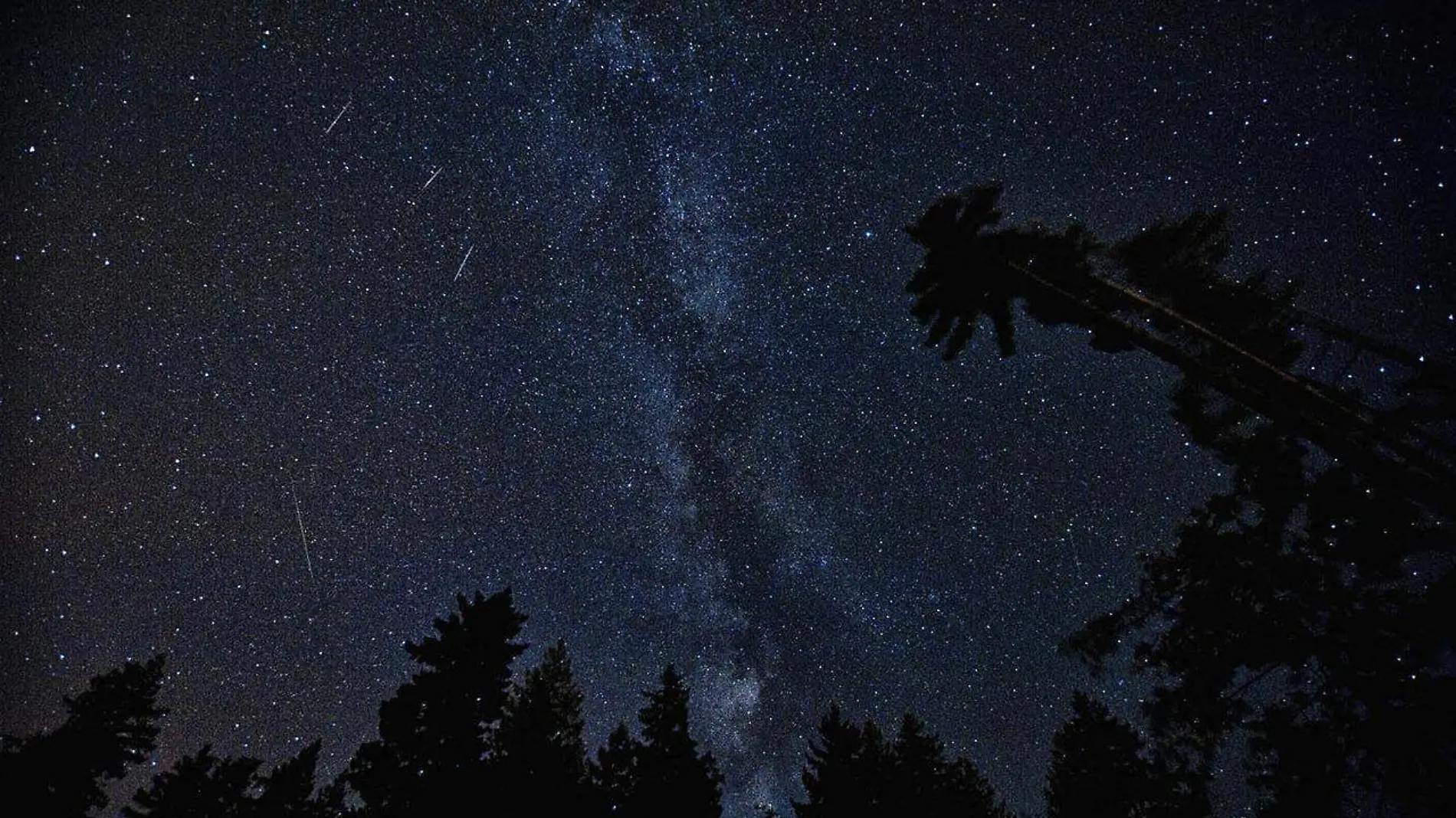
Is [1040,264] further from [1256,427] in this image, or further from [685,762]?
[685,762]

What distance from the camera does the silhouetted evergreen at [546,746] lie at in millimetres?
14211

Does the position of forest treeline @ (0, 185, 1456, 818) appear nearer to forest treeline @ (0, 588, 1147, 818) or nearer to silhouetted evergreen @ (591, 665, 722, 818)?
forest treeline @ (0, 588, 1147, 818)

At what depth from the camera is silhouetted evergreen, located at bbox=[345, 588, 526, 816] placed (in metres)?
12.5

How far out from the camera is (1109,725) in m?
21.0

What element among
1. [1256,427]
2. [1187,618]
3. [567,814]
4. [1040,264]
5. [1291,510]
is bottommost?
[567,814]

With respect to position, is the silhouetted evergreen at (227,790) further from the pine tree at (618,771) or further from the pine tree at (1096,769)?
the pine tree at (1096,769)

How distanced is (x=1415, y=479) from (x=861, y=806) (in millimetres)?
17642

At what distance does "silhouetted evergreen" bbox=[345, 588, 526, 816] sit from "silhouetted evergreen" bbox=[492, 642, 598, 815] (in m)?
1.38

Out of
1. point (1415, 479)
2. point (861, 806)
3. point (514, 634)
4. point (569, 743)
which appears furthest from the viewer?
point (569, 743)

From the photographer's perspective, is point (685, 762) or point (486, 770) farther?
point (685, 762)

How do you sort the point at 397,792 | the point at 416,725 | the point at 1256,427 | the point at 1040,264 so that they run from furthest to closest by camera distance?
the point at 416,725 < the point at 397,792 < the point at 1256,427 < the point at 1040,264

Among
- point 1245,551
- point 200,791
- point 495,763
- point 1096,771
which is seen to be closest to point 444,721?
point 495,763

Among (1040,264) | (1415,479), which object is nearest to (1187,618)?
(1415,479)

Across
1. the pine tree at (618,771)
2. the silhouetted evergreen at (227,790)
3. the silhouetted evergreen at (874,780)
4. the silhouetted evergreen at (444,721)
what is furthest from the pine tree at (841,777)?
the silhouetted evergreen at (227,790)
